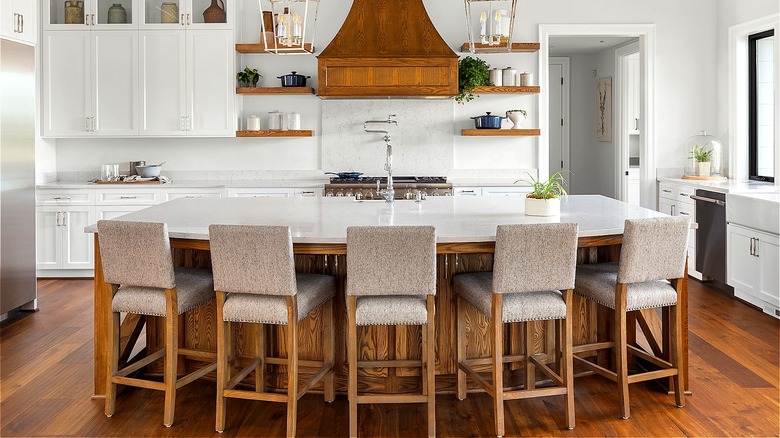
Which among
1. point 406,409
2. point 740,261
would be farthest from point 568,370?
point 740,261

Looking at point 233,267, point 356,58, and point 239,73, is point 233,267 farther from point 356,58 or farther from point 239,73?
point 239,73

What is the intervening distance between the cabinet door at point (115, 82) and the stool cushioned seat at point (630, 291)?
4778 mm

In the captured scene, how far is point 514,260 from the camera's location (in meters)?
3.14

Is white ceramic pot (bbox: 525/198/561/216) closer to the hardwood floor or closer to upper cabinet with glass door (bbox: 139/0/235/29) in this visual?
the hardwood floor

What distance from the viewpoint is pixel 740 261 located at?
5.59m

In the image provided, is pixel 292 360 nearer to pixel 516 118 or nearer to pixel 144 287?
pixel 144 287

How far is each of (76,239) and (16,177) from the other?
156cm

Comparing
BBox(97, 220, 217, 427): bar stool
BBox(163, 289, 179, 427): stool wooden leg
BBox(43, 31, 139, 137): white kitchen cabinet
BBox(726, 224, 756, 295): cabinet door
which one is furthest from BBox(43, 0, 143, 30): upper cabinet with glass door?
BBox(726, 224, 756, 295): cabinet door

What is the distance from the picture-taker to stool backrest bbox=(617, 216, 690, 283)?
130 inches

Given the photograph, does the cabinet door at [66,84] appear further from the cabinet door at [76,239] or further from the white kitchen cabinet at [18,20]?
the white kitchen cabinet at [18,20]

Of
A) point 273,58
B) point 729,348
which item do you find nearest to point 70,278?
point 273,58

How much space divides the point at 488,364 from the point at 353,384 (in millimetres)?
817

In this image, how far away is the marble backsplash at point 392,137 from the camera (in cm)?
717

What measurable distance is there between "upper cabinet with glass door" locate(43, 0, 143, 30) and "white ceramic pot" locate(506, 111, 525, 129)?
353 cm
